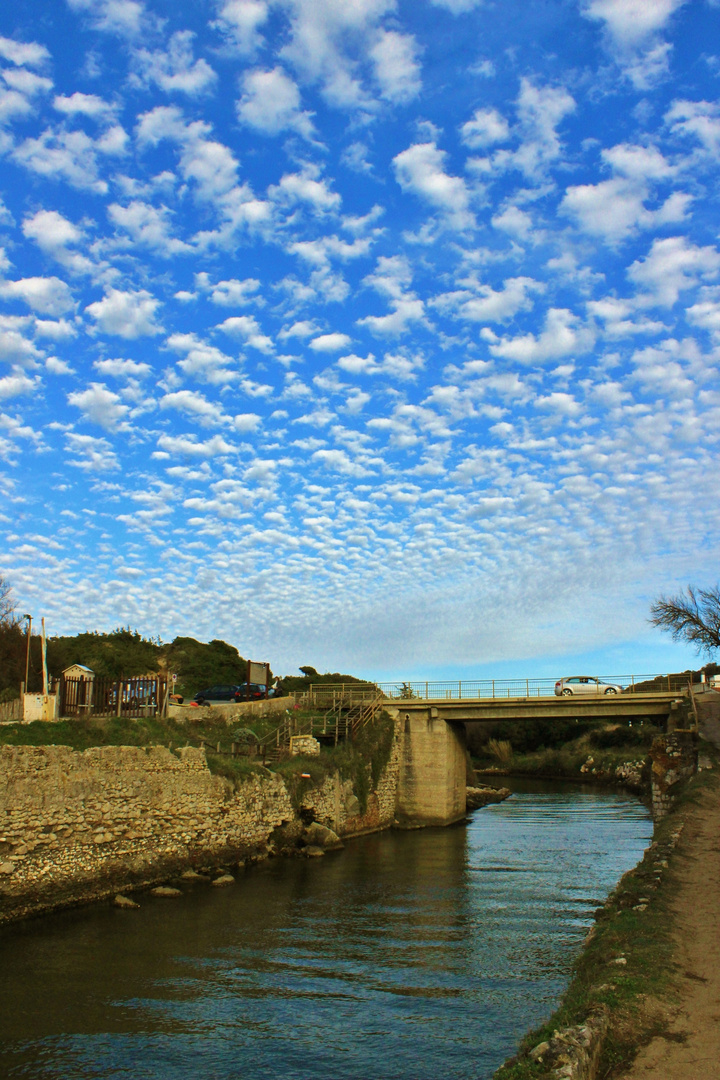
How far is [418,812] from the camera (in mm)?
40469

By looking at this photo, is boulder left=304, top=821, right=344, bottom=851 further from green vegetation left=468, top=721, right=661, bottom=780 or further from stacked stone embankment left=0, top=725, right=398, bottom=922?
green vegetation left=468, top=721, right=661, bottom=780

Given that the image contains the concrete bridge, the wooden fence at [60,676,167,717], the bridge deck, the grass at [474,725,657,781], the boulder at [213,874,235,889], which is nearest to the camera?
the boulder at [213,874,235,889]

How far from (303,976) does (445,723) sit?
1101 inches

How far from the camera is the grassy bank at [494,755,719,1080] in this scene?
7.59m

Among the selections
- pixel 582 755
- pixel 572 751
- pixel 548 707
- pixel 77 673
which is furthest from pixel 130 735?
pixel 572 751

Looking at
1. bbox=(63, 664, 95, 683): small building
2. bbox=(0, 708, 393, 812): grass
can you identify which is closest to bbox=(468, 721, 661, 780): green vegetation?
bbox=(0, 708, 393, 812): grass

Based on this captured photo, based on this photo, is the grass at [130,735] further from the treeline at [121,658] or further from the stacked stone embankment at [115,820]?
the treeline at [121,658]

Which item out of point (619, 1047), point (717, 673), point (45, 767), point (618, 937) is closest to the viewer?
point (619, 1047)

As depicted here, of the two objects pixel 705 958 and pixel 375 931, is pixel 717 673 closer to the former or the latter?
pixel 375 931

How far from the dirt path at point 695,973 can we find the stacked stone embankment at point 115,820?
51.5ft

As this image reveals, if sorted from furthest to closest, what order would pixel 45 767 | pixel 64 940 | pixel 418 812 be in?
pixel 418 812
pixel 45 767
pixel 64 940

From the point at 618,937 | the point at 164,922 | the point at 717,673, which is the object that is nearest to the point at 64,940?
the point at 164,922

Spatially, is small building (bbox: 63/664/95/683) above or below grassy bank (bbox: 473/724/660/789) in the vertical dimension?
above

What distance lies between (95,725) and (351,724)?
1844 centimetres
